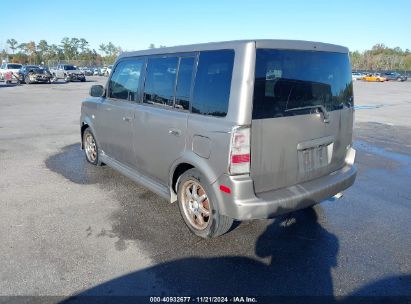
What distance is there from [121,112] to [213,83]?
191 cm

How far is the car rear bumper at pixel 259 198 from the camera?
10.4 feet

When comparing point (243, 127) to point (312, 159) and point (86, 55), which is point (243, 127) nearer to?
point (312, 159)

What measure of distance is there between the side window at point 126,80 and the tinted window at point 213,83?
1342 mm

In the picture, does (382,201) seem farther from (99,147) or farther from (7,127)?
(7,127)

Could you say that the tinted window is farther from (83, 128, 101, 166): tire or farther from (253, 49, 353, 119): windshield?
(83, 128, 101, 166): tire

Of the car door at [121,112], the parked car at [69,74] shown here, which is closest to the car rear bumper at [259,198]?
the car door at [121,112]

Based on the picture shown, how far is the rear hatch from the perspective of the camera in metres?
3.17

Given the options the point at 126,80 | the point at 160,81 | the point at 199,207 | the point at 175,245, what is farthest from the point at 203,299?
the point at 126,80

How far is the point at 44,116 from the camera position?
1276 centimetres

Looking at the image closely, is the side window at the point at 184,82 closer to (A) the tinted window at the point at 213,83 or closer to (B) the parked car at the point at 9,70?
(A) the tinted window at the point at 213,83

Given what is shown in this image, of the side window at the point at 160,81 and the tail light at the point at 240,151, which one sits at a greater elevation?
the side window at the point at 160,81

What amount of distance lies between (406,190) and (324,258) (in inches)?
108

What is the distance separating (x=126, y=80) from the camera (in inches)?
193

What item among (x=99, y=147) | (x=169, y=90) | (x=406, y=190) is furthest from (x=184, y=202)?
(x=406, y=190)
